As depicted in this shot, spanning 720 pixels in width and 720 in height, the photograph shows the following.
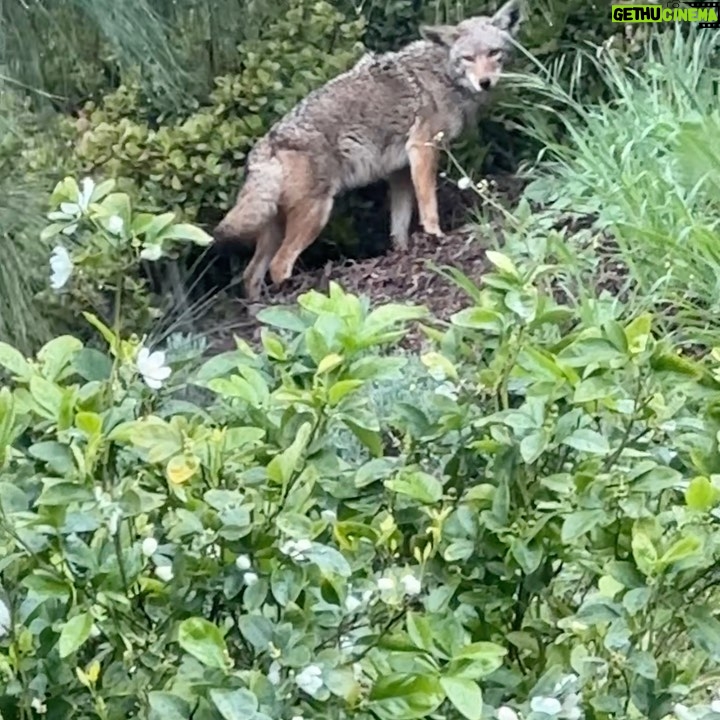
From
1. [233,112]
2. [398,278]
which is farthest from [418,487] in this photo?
[233,112]

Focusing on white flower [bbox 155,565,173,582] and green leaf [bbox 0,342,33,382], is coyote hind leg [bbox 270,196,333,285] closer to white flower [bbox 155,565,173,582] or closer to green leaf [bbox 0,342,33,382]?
green leaf [bbox 0,342,33,382]

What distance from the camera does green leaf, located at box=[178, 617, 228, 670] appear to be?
161 cm

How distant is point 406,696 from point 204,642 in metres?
0.23

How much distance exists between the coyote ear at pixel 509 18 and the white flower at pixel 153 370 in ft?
13.6

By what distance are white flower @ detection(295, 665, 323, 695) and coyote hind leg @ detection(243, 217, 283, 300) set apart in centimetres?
408

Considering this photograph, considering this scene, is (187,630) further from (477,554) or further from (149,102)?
(149,102)

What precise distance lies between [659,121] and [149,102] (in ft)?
6.40

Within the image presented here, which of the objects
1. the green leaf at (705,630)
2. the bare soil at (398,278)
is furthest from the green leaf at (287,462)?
the bare soil at (398,278)

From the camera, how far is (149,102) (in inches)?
227

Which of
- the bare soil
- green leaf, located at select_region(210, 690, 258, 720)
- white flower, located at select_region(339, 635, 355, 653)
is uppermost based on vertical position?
green leaf, located at select_region(210, 690, 258, 720)

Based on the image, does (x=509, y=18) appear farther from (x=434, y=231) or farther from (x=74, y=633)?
(x=74, y=633)

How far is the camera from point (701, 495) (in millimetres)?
1732

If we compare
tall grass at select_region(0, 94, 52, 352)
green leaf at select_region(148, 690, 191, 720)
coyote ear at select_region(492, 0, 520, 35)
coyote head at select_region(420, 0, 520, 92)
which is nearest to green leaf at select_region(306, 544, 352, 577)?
green leaf at select_region(148, 690, 191, 720)

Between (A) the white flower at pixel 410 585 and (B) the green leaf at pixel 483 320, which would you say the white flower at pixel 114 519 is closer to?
(A) the white flower at pixel 410 585
